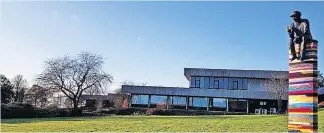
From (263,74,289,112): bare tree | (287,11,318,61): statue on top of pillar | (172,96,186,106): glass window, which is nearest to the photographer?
(287,11,318,61): statue on top of pillar

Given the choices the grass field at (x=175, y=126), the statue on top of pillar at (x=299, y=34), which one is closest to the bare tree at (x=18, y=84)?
the grass field at (x=175, y=126)

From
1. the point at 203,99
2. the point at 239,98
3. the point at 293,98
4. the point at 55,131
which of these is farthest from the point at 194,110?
the point at 293,98

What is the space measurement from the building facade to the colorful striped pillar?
112ft

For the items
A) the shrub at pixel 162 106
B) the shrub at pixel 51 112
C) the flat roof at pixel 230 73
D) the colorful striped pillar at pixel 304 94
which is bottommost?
the shrub at pixel 51 112

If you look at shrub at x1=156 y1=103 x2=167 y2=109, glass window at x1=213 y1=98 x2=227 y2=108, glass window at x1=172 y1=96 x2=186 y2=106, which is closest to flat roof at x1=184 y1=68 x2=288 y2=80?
glass window at x1=213 y1=98 x2=227 y2=108

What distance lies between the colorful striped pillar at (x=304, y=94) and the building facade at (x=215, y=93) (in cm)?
3427

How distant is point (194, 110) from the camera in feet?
137

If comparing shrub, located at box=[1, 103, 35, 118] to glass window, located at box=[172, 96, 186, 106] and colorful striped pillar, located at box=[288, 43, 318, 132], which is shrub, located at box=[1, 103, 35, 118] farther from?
colorful striped pillar, located at box=[288, 43, 318, 132]

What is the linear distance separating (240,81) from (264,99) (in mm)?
3296

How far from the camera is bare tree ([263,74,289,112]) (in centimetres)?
3931

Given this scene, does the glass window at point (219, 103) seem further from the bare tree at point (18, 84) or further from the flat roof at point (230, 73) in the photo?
the bare tree at point (18, 84)

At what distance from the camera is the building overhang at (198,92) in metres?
41.8

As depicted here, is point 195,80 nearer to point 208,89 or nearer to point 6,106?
point 208,89

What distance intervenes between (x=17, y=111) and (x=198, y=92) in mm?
19174
